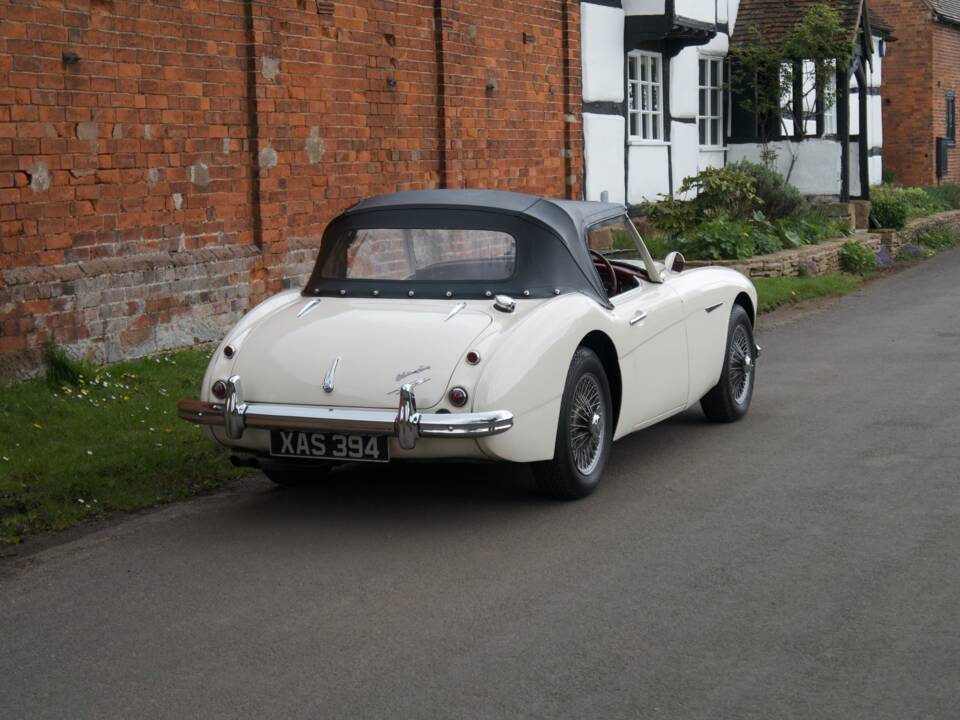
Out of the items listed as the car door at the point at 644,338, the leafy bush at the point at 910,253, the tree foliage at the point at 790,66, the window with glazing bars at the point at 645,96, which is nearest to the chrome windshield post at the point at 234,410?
the car door at the point at 644,338

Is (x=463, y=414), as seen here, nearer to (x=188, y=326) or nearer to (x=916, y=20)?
(x=188, y=326)

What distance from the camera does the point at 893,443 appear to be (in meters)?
7.80

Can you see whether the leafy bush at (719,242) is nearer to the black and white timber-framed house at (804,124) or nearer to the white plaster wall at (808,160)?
the white plaster wall at (808,160)

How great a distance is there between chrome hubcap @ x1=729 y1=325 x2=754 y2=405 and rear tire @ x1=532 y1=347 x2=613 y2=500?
1.89m

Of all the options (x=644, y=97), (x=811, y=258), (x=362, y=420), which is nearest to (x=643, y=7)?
(x=644, y=97)

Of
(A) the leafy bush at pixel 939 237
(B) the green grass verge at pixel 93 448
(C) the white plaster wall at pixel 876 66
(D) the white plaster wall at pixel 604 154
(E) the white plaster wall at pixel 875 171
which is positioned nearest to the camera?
(B) the green grass verge at pixel 93 448

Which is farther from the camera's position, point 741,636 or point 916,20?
point 916,20

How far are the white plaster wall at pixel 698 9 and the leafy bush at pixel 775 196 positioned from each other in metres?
2.37

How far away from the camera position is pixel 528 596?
5191 millimetres

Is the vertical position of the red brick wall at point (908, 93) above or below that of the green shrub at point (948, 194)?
above

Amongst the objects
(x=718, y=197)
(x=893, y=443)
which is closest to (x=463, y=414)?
(x=893, y=443)

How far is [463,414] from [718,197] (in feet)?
41.8

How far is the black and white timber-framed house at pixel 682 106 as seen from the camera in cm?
1869

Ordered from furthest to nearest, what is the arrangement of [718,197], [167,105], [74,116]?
[718,197] < [167,105] < [74,116]
